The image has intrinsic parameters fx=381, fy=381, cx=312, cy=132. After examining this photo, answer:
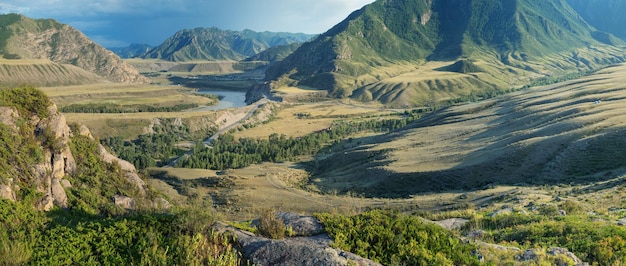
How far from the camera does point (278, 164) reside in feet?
256

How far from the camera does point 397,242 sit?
40.8 ft

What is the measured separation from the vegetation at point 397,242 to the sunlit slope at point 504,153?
3284cm

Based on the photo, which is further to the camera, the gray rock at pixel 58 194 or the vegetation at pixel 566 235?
the gray rock at pixel 58 194

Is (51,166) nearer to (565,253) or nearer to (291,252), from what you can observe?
(291,252)

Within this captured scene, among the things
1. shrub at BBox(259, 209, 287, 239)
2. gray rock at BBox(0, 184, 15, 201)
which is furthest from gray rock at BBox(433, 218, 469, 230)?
gray rock at BBox(0, 184, 15, 201)

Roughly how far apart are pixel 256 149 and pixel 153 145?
31485 millimetres

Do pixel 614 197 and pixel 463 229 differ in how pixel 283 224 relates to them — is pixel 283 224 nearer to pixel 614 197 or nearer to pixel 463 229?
pixel 463 229

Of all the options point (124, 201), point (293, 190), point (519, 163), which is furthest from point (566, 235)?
point (293, 190)

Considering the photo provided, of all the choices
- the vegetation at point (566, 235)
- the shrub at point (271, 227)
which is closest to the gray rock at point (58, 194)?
the shrub at point (271, 227)

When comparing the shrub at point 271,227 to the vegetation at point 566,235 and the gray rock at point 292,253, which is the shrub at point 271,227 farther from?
the vegetation at point 566,235

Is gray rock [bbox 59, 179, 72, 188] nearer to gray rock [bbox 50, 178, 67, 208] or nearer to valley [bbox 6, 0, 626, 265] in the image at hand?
valley [bbox 6, 0, 626, 265]

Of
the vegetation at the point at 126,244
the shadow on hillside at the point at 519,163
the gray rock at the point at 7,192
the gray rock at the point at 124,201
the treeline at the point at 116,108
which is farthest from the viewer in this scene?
the treeline at the point at 116,108

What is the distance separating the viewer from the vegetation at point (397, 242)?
11.7 m

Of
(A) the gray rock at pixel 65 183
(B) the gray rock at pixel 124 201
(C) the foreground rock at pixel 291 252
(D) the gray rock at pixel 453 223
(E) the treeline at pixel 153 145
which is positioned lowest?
(E) the treeline at pixel 153 145
